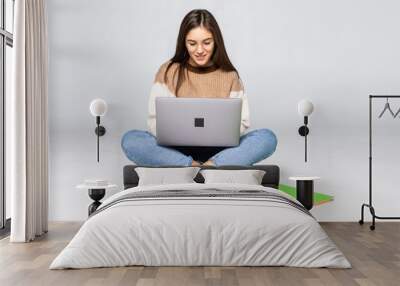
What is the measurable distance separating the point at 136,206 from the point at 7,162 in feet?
7.60

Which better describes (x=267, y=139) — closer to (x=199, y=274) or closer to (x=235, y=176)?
(x=235, y=176)

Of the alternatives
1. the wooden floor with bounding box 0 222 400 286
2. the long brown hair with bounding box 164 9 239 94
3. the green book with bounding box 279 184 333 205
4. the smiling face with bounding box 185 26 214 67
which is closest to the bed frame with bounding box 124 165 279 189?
the green book with bounding box 279 184 333 205

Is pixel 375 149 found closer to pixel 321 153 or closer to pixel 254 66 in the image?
pixel 321 153

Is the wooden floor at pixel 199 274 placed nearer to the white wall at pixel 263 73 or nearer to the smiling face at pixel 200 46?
the white wall at pixel 263 73

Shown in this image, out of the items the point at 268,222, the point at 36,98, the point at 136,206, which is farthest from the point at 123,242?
the point at 36,98

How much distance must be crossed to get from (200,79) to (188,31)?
1.85 ft

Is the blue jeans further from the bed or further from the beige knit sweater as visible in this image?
the bed

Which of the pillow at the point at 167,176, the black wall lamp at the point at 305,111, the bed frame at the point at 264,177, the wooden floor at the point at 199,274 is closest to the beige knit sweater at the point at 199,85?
the bed frame at the point at 264,177

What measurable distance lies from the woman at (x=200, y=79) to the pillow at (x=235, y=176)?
1.99ft

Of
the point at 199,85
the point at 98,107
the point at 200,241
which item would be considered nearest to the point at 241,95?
the point at 199,85

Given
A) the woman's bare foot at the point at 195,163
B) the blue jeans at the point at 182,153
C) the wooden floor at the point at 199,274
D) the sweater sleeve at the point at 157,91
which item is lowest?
the wooden floor at the point at 199,274

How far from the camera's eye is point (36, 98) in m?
5.33

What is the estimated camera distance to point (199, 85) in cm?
618

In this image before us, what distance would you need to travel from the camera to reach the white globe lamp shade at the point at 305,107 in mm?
6074
